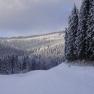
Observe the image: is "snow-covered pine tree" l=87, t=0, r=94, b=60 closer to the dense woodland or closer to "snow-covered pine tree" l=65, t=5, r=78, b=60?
the dense woodland

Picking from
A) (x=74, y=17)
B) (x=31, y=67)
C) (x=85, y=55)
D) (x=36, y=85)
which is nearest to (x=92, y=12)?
(x=85, y=55)

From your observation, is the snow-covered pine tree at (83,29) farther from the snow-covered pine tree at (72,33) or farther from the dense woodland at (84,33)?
the snow-covered pine tree at (72,33)


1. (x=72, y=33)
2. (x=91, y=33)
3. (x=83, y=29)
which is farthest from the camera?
(x=72, y=33)

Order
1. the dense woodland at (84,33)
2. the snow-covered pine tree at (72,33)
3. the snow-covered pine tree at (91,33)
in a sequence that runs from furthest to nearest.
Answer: the snow-covered pine tree at (72,33)
the dense woodland at (84,33)
the snow-covered pine tree at (91,33)

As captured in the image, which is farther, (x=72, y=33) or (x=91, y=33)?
(x=72, y=33)

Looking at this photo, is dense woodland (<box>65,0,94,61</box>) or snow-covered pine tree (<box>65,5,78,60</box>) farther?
snow-covered pine tree (<box>65,5,78,60</box>)

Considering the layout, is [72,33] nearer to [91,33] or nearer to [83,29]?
[83,29]

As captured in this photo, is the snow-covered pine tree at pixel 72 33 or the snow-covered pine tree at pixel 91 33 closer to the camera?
the snow-covered pine tree at pixel 91 33

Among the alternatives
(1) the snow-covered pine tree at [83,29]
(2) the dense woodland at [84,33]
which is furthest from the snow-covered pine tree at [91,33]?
(1) the snow-covered pine tree at [83,29]

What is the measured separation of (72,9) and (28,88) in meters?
43.1

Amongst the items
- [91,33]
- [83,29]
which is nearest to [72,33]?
[83,29]

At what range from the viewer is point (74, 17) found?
59.2 meters

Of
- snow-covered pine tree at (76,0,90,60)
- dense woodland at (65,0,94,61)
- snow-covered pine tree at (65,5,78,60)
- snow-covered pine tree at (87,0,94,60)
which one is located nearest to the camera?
snow-covered pine tree at (87,0,94,60)

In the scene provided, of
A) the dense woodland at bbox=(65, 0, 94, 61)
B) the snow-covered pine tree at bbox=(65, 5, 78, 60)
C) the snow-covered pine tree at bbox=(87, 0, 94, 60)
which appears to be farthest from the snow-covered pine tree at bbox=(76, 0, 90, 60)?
the snow-covered pine tree at bbox=(65, 5, 78, 60)
